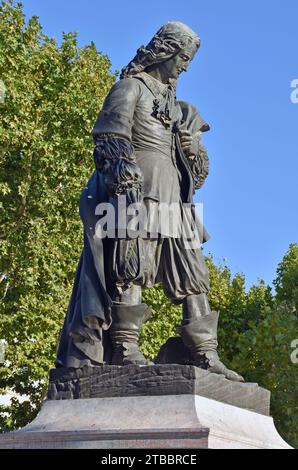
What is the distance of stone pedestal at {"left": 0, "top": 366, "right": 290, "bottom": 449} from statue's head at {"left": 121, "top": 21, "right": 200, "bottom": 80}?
303 cm

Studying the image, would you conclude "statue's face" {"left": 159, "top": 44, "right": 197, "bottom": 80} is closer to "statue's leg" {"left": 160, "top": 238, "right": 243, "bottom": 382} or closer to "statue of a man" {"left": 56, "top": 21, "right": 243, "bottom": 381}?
"statue of a man" {"left": 56, "top": 21, "right": 243, "bottom": 381}

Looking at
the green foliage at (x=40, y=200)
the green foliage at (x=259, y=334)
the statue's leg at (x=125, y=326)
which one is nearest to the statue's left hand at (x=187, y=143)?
the statue's leg at (x=125, y=326)

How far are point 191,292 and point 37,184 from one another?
52.4ft

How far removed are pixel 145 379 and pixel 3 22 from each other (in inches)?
712

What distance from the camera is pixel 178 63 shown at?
389 inches

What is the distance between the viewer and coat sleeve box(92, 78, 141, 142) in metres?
9.30

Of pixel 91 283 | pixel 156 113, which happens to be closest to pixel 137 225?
pixel 91 283

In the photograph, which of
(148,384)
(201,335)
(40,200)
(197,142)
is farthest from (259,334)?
(148,384)

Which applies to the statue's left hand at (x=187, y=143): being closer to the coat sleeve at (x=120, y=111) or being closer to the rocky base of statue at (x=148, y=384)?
the coat sleeve at (x=120, y=111)

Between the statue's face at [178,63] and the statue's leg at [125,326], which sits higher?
the statue's face at [178,63]

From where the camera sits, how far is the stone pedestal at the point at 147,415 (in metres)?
7.82

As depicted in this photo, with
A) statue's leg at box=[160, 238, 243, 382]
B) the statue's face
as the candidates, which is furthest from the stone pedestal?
the statue's face

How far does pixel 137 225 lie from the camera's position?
355 inches
